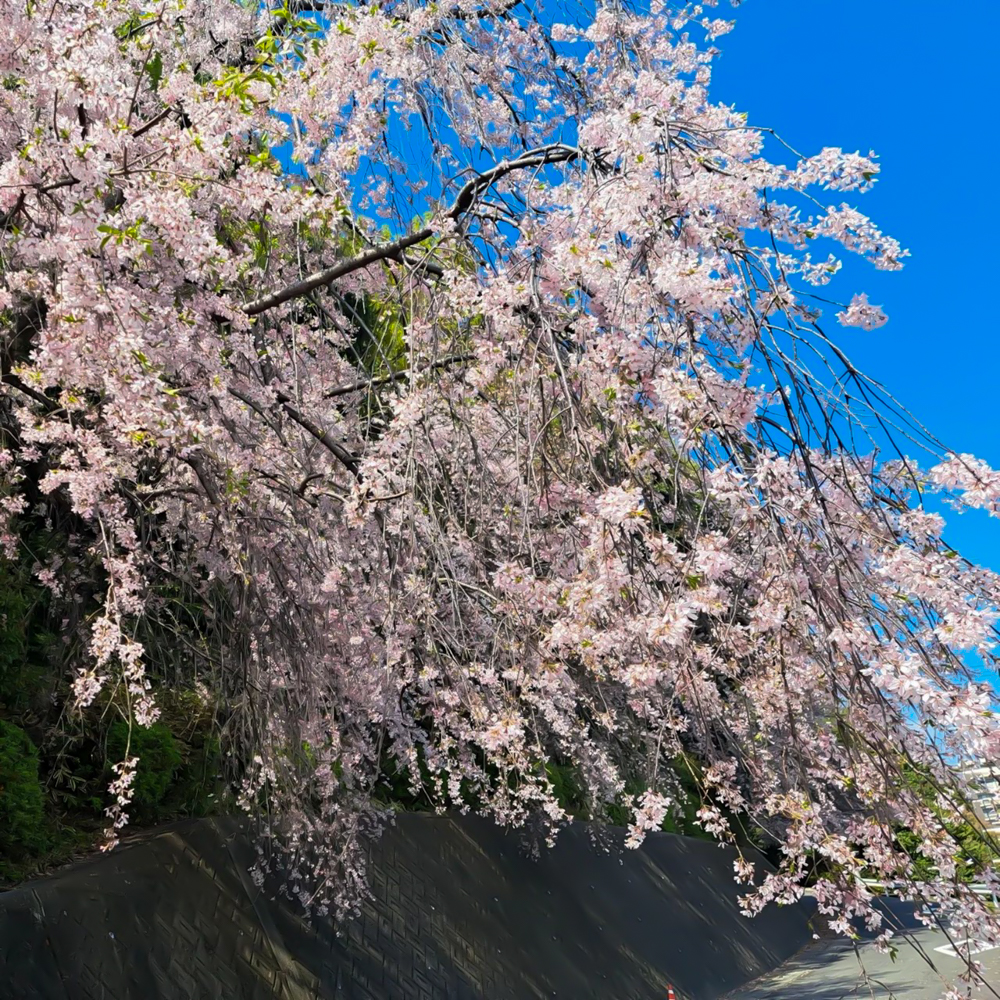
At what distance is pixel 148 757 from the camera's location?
21.1ft

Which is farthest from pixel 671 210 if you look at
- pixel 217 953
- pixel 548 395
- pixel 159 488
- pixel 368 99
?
pixel 217 953

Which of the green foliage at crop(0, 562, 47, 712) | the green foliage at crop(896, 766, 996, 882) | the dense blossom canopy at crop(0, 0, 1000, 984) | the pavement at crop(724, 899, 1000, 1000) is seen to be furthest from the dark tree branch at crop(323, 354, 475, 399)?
the pavement at crop(724, 899, 1000, 1000)

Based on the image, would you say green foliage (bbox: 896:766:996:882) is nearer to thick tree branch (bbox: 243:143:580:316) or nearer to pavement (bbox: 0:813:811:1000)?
thick tree branch (bbox: 243:143:580:316)

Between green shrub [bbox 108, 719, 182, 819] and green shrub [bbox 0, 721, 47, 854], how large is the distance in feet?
2.70

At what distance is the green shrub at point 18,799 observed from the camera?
5.19 m

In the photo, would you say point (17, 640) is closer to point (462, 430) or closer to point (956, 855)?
point (462, 430)

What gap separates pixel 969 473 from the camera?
10.1ft

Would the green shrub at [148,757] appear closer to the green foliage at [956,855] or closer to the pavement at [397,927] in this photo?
the pavement at [397,927]

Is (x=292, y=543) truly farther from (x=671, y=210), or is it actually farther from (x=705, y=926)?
(x=705, y=926)

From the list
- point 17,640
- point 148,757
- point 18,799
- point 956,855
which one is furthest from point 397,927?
point 956,855

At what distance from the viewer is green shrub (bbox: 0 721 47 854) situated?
5.19 m

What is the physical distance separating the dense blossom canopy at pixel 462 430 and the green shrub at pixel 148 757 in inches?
18.4

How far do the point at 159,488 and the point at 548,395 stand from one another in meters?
2.66

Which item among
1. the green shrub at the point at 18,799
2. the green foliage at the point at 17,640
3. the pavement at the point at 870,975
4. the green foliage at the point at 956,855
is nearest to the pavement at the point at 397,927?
the green shrub at the point at 18,799
